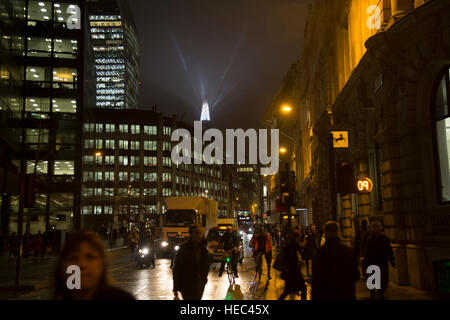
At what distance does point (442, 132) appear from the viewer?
1401 cm

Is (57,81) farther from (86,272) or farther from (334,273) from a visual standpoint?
(86,272)

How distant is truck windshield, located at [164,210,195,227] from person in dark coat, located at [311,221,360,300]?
26.5 meters

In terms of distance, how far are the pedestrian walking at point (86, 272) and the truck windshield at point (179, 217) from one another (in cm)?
2895

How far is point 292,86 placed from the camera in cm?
6906

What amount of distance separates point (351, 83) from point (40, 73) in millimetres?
51851

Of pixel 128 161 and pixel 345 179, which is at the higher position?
pixel 128 161

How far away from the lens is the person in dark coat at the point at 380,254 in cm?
1145

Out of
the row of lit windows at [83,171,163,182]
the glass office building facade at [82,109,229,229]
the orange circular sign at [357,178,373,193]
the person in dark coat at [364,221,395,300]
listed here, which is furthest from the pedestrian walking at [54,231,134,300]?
the row of lit windows at [83,171,163,182]

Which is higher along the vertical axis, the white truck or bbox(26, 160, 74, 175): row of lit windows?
bbox(26, 160, 74, 175): row of lit windows

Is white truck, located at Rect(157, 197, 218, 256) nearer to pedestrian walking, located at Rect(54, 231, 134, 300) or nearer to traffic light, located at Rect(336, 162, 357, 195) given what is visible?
traffic light, located at Rect(336, 162, 357, 195)

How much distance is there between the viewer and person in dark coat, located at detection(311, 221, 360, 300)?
591cm

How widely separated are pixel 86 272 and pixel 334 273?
11.7 ft

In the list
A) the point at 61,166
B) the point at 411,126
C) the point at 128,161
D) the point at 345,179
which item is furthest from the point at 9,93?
the point at 128,161
